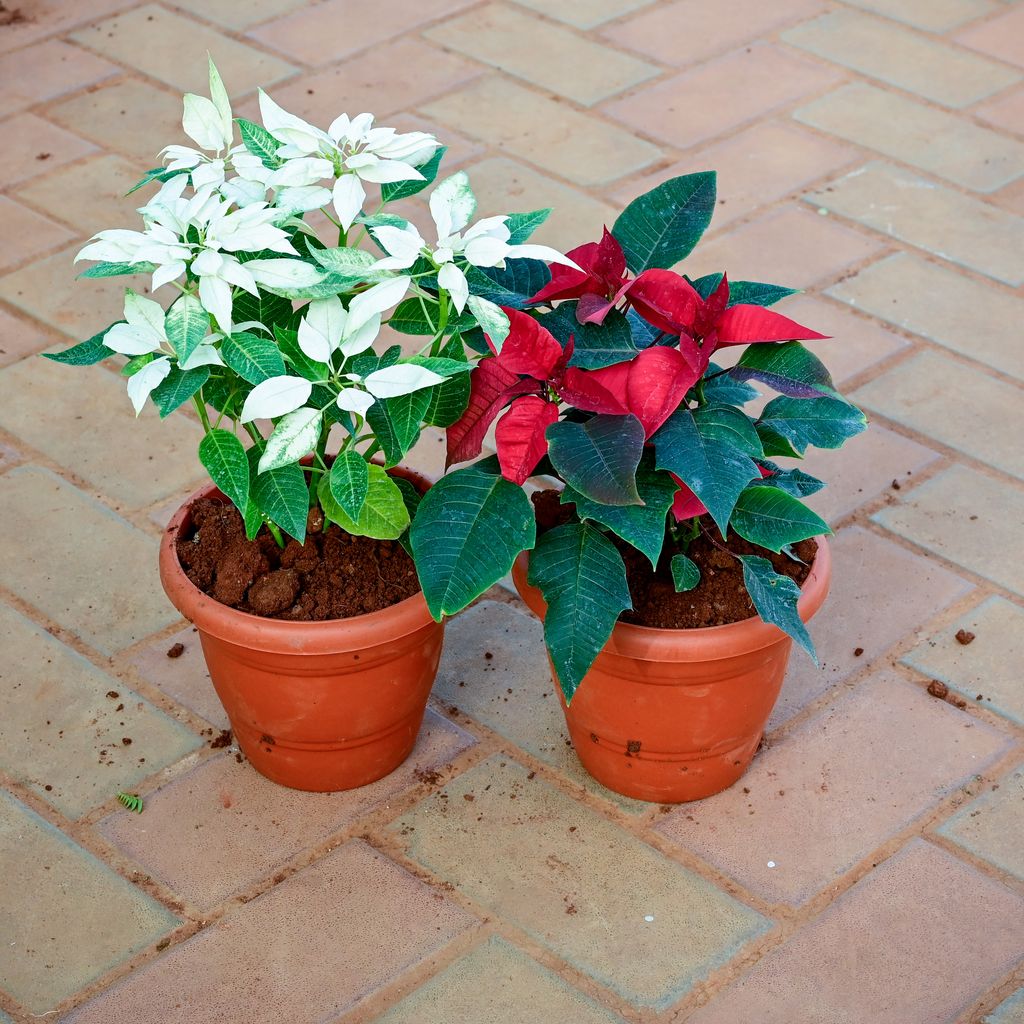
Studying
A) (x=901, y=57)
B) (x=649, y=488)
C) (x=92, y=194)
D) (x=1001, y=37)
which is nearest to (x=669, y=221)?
(x=649, y=488)

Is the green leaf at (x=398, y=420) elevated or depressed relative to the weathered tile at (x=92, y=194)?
elevated

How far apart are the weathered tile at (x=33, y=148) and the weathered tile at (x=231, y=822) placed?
178 centimetres

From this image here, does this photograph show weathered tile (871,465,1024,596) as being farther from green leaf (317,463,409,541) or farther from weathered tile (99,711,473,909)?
green leaf (317,463,409,541)

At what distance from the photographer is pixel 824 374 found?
1706mm

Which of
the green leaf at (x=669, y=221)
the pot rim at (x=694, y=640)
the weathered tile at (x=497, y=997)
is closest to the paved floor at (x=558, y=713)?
the weathered tile at (x=497, y=997)

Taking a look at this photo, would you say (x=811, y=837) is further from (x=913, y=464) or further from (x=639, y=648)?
(x=913, y=464)

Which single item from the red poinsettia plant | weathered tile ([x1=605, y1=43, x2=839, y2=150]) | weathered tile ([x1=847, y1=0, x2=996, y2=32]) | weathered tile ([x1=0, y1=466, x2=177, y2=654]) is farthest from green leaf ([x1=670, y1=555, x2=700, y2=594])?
weathered tile ([x1=847, y1=0, x2=996, y2=32])

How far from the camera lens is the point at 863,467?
8.45 ft

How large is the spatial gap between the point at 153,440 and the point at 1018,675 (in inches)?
58.9

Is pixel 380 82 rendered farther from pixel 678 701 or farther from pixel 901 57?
pixel 678 701

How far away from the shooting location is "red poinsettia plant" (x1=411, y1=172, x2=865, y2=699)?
1640 millimetres

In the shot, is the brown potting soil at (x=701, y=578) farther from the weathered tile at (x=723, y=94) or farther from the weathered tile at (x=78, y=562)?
the weathered tile at (x=723, y=94)

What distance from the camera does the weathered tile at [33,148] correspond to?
10.8 ft

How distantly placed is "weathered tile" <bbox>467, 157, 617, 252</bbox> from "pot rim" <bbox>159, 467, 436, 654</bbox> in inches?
54.4
